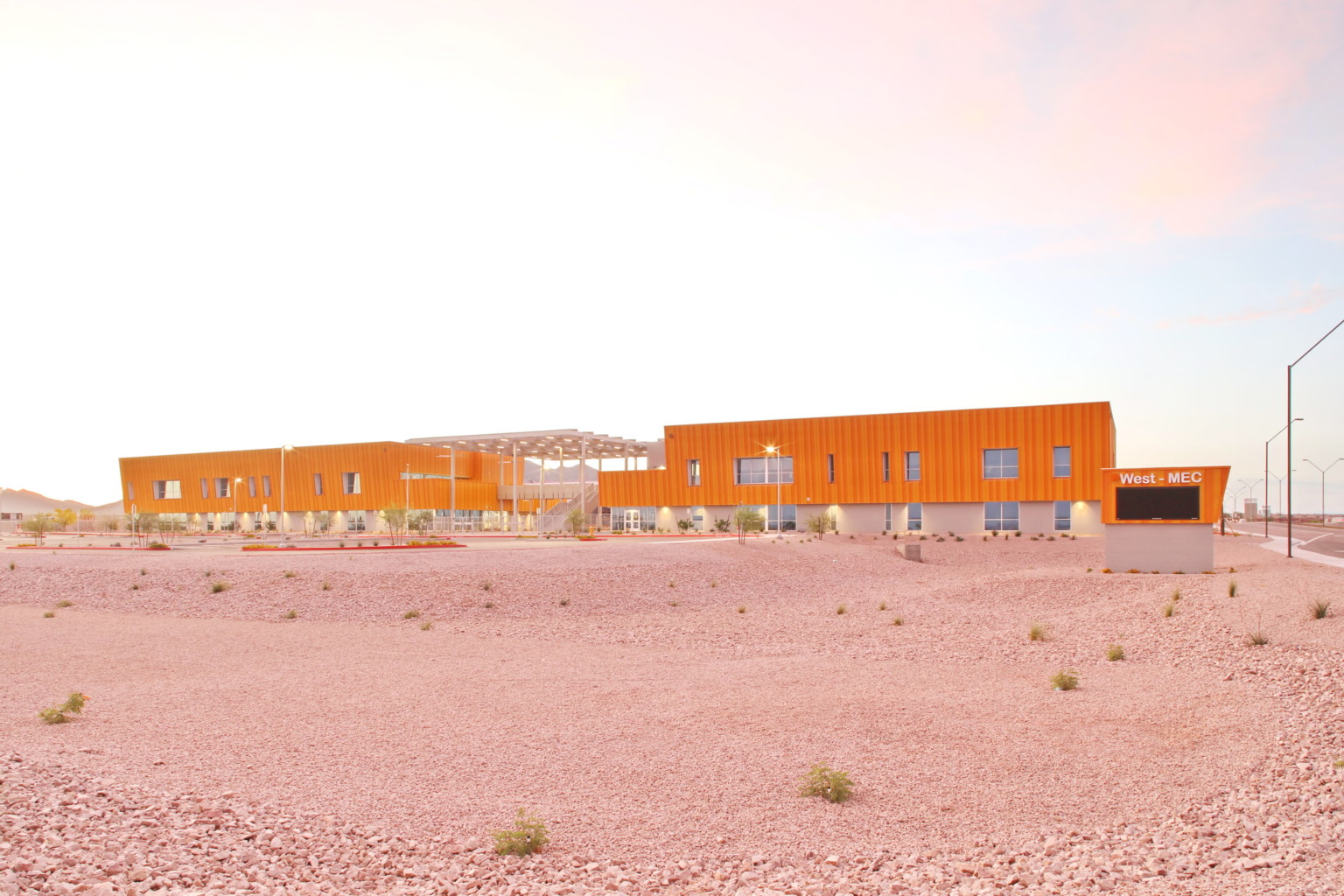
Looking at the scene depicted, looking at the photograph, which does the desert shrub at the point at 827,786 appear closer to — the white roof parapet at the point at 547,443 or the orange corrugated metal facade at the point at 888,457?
the orange corrugated metal facade at the point at 888,457

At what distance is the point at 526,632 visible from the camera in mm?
19578

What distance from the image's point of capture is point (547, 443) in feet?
240

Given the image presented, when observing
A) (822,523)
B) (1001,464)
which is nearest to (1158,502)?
(822,523)

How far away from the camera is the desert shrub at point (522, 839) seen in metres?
6.93

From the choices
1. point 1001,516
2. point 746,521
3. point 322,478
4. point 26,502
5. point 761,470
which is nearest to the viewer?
point 746,521

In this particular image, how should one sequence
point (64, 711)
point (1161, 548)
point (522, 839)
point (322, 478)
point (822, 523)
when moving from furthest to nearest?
point (322, 478)
point (822, 523)
point (1161, 548)
point (64, 711)
point (522, 839)

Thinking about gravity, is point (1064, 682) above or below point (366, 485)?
below

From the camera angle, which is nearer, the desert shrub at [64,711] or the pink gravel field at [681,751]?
the pink gravel field at [681,751]

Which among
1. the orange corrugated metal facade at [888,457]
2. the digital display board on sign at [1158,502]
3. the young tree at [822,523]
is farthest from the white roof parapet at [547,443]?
the digital display board on sign at [1158,502]

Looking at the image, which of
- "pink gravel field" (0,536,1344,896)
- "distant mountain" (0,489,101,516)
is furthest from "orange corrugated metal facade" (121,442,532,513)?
"distant mountain" (0,489,101,516)

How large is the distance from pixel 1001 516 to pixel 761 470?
57.5ft

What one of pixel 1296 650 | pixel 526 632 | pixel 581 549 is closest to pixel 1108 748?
pixel 1296 650

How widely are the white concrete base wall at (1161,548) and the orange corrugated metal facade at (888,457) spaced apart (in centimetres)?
2903

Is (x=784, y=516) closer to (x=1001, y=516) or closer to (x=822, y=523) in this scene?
(x=822, y=523)
